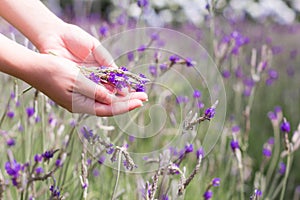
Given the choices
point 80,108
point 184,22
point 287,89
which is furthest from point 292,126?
point 184,22

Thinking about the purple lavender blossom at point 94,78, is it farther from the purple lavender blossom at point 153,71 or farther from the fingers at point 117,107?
the purple lavender blossom at point 153,71

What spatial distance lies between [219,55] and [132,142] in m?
0.51

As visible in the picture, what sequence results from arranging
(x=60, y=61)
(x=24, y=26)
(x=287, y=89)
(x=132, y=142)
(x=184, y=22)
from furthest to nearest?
(x=184, y=22) → (x=287, y=89) → (x=132, y=142) → (x=24, y=26) → (x=60, y=61)

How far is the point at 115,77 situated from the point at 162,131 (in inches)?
41.3

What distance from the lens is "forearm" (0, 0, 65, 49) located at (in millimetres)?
1240

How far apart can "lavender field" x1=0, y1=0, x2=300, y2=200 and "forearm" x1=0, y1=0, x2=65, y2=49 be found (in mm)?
144

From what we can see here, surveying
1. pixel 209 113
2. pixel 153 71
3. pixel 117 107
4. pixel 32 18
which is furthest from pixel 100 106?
pixel 153 71

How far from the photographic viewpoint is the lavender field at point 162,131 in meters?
1.25

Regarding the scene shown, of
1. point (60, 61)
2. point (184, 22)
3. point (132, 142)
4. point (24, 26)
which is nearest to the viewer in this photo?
point (60, 61)

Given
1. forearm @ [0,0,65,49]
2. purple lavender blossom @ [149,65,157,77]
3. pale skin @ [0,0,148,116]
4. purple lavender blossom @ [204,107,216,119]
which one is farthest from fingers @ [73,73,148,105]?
purple lavender blossom @ [149,65,157,77]

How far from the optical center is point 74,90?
3.23ft

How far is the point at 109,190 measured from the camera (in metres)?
1.81

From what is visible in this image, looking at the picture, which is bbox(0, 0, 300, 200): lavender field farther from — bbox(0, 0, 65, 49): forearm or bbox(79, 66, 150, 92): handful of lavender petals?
bbox(0, 0, 65, 49): forearm

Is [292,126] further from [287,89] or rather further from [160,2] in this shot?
[160,2]
